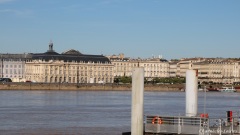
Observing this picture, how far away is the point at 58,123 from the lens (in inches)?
1633

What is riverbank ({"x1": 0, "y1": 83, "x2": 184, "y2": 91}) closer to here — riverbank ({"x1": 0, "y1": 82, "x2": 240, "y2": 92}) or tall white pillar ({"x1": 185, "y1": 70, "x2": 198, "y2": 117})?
riverbank ({"x1": 0, "y1": 82, "x2": 240, "y2": 92})

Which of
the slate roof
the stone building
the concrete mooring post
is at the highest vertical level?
the slate roof

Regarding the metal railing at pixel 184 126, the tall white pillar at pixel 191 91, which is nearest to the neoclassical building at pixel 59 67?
the tall white pillar at pixel 191 91

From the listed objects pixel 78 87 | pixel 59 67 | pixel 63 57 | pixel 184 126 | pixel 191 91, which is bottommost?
pixel 184 126

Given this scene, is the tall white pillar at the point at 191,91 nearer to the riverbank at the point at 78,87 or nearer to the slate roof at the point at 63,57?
the riverbank at the point at 78,87

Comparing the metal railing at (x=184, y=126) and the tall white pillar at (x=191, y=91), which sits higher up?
the tall white pillar at (x=191, y=91)

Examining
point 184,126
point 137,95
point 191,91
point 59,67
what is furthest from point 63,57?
point 137,95

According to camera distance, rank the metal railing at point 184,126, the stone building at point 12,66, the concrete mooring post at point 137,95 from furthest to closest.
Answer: the stone building at point 12,66, the metal railing at point 184,126, the concrete mooring post at point 137,95

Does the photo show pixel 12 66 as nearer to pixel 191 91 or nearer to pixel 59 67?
pixel 59 67

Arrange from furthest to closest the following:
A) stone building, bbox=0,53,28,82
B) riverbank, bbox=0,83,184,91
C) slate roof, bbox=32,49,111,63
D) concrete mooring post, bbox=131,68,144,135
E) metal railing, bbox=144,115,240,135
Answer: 1. stone building, bbox=0,53,28,82
2. slate roof, bbox=32,49,111,63
3. riverbank, bbox=0,83,184,91
4. metal railing, bbox=144,115,240,135
5. concrete mooring post, bbox=131,68,144,135

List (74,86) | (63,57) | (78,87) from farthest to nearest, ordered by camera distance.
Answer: (63,57)
(78,87)
(74,86)

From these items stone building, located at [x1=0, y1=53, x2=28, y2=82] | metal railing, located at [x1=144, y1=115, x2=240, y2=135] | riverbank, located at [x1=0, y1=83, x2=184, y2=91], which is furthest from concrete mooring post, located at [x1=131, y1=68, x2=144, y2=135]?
stone building, located at [x1=0, y1=53, x2=28, y2=82]

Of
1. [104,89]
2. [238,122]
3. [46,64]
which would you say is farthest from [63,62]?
[238,122]

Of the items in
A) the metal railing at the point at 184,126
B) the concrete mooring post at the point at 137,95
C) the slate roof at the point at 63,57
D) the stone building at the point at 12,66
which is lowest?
the metal railing at the point at 184,126
